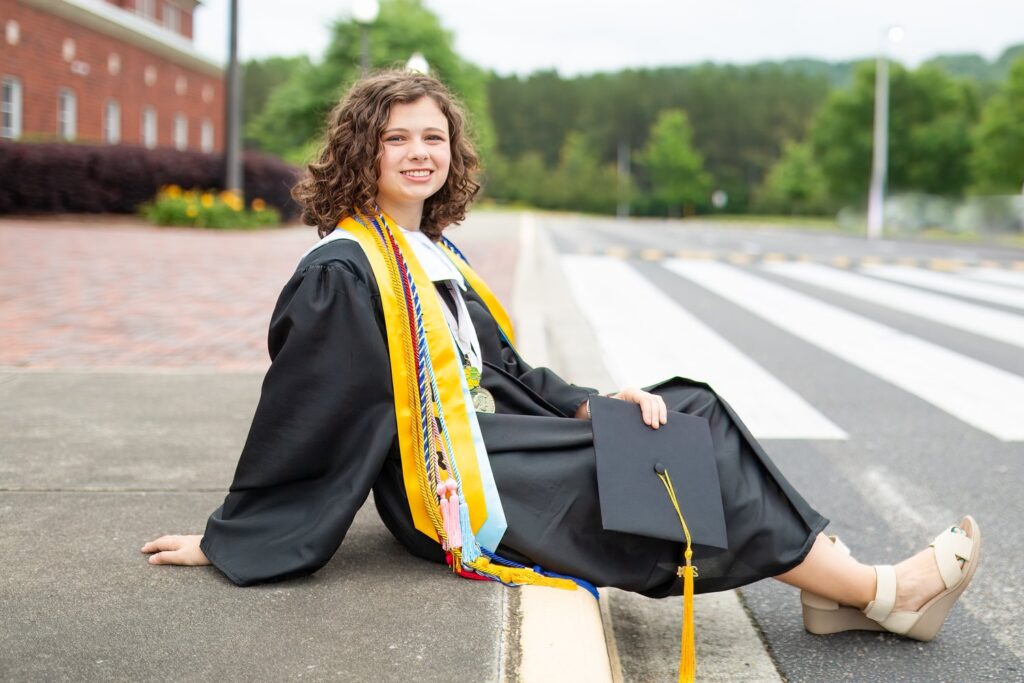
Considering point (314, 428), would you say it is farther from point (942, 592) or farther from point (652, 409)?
point (942, 592)

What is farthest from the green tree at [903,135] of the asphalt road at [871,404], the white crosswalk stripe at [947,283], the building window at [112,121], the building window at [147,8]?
the asphalt road at [871,404]

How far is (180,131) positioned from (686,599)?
115 ft

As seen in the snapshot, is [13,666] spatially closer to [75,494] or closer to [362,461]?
[362,461]

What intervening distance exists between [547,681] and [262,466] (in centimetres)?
Result: 85

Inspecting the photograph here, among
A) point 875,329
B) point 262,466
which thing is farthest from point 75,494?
point 875,329

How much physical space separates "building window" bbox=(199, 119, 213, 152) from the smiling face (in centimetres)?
3588

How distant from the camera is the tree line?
139 feet

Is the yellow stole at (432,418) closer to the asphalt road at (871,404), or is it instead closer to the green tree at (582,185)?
the asphalt road at (871,404)

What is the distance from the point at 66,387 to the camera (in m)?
5.04

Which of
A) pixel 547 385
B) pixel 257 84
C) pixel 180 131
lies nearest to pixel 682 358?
pixel 547 385

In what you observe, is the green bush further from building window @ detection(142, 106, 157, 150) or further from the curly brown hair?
the curly brown hair

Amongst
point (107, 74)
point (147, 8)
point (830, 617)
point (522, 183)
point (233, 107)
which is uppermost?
point (147, 8)

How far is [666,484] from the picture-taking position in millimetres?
2391

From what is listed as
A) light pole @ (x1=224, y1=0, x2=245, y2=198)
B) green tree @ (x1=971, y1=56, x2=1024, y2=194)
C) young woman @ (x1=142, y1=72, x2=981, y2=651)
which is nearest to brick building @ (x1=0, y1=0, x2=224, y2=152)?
light pole @ (x1=224, y1=0, x2=245, y2=198)
